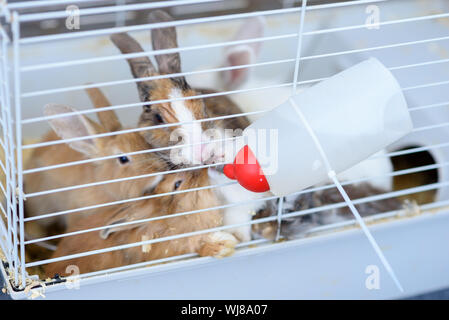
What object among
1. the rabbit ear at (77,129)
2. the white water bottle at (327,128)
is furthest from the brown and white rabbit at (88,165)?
the white water bottle at (327,128)

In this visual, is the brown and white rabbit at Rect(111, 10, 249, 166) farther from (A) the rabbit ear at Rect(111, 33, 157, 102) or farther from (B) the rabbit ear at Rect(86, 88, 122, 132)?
(B) the rabbit ear at Rect(86, 88, 122, 132)

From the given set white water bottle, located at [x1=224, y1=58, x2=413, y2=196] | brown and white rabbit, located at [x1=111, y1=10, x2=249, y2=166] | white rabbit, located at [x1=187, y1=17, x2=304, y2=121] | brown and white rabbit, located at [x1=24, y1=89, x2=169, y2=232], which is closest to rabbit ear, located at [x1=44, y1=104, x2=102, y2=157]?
brown and white rabbit, located at [x1=24, y1=89, x2=169, y2=232]

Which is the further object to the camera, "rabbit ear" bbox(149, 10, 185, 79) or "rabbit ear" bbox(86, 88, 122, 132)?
"rabbit ear" bbox(86, 88, 122, 132)

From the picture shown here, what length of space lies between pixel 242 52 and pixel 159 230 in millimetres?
469

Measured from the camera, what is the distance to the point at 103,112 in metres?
1.20

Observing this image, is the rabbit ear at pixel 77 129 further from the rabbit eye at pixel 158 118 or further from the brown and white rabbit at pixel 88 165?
the rabbit eye at pixel 158 118

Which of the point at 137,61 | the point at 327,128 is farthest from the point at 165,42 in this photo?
the point at 327,128

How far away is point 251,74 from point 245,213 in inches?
18.2

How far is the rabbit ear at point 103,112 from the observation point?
116 cm

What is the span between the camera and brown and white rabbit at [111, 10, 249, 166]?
96 cm

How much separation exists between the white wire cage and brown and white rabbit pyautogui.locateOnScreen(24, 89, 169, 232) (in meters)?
0.03

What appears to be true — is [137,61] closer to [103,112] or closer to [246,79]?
[103,112]

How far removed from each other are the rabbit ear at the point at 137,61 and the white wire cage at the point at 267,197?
28 mm

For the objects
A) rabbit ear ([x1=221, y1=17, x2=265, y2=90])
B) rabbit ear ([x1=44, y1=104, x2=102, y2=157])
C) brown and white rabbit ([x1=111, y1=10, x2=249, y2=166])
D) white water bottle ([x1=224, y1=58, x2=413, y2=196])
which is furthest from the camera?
rabbit ear ([x1=221, y1=17, x2=265, y2=90])
